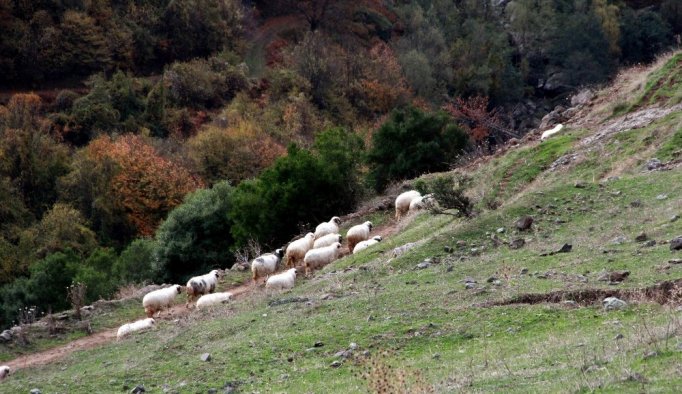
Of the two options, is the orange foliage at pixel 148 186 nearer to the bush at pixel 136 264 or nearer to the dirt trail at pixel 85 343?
the bush at pixel 136 264

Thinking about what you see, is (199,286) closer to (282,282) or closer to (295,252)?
(295,252)

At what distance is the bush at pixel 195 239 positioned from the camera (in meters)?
32.0

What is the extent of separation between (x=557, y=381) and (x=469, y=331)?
10.4 feet

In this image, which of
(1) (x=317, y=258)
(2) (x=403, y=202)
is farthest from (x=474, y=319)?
(2) (x=403, y=202)

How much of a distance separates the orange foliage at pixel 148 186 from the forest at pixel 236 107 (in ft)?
0.31

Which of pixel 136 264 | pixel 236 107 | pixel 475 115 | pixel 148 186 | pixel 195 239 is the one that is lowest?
pixel 475 115

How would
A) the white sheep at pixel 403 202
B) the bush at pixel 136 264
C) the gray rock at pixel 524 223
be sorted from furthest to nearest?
1. the bush at pixel 136 264
2. the white sheep at pixel 403 202
3. the gray rock at pixel 524 223

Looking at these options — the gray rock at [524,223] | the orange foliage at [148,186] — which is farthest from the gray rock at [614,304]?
the orange foliage at [148,186]

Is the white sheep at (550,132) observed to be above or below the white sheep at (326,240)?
above

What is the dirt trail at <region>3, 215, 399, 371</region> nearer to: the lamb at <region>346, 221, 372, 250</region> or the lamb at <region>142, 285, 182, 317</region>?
the lamb at <region>142, 285, 182, 317</region>

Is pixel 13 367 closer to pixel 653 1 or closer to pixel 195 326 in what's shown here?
pixel 195 326

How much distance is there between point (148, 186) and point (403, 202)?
28320mm

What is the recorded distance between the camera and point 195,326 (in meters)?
16.0

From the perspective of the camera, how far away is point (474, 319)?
11.6m
